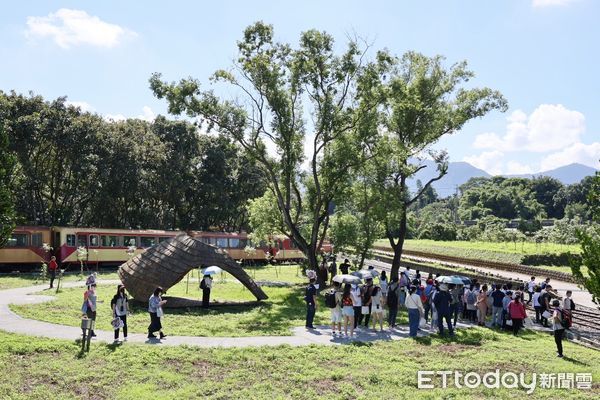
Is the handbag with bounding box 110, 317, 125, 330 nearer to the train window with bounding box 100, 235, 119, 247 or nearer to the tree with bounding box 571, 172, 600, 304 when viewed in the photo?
the tree with bounding box 571, 172, 600, 304

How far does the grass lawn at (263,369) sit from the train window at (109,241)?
21.1m

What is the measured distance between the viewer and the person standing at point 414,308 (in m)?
15.8

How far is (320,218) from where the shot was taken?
2855 cm

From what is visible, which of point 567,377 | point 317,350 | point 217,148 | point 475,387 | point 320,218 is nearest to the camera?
point 475,387

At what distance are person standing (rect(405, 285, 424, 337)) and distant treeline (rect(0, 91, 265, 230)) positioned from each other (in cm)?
1468

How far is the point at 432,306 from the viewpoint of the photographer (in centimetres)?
1702

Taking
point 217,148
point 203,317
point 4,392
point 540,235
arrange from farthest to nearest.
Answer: point 540,235, point 217,148, point 203,317, point 4,392

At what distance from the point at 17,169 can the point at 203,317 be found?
2323cm

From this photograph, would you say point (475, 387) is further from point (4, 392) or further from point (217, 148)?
point (217, 148)

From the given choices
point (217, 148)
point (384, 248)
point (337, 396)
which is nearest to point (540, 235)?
point (384, 248)

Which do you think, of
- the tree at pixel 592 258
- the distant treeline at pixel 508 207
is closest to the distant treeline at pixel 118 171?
the tree at pixel 592 258

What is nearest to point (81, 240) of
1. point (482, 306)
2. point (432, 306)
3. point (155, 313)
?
point (155, 313)

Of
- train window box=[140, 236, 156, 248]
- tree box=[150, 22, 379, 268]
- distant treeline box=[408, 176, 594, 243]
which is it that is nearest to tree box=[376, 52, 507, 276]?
tree box=[150, 22, 379, 268]

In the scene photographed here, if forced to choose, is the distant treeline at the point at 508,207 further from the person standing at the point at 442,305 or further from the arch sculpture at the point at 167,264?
the person standing at the point at 442,305
